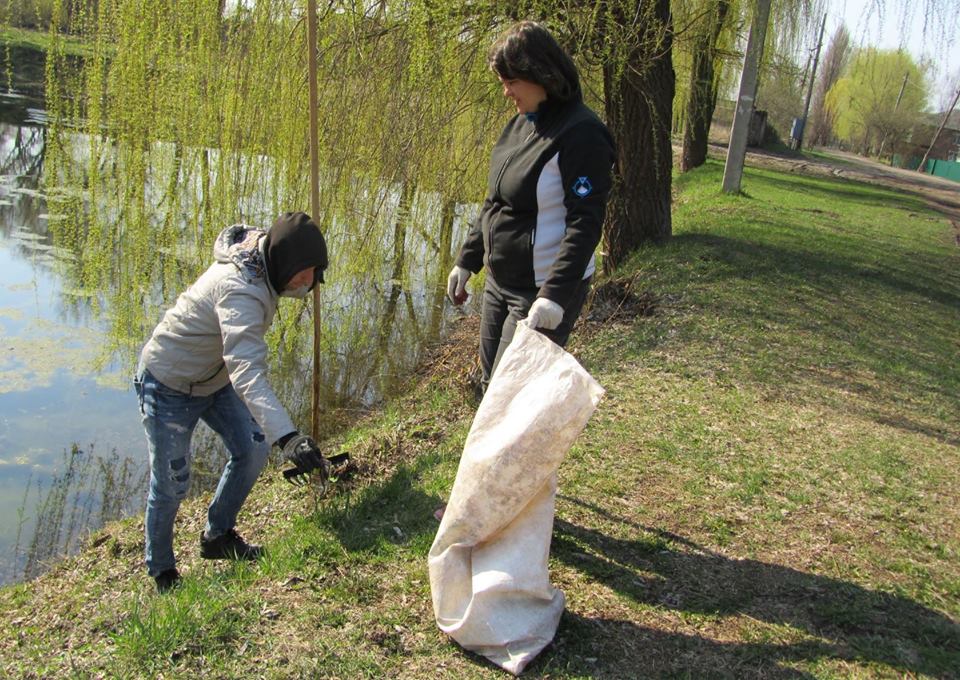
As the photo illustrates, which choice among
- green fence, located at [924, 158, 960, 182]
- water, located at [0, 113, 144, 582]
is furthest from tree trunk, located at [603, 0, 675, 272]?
green fence, located at [924, 158, 960, 182]

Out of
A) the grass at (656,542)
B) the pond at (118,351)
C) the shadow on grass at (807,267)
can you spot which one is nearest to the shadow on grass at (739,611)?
the grass at (656,542)

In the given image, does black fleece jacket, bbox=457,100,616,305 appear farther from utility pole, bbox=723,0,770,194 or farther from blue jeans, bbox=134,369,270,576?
utility pole, bbox=723,0,770,194

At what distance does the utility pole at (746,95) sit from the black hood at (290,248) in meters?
6.52

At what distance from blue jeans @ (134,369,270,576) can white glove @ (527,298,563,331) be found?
1455 mm

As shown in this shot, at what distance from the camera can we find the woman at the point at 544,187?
2941mm

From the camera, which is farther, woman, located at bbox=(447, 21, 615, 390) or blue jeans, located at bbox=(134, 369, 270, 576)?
blue jeans, located at bbox=(134, 369, 270, 576)

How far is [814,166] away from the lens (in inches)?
1088

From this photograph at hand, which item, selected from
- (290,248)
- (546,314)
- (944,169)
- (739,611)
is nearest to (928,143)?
(944,169)

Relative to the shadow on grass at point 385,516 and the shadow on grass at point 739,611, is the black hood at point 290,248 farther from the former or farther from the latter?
the shadow on grass at point 739,611

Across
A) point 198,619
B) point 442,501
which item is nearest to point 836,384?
point 442,501

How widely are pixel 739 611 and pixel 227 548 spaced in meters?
2.27

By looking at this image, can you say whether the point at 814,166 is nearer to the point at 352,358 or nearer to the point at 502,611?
the point at 352,358

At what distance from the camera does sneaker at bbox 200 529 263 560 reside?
3748 millimetres

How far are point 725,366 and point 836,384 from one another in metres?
0.78
